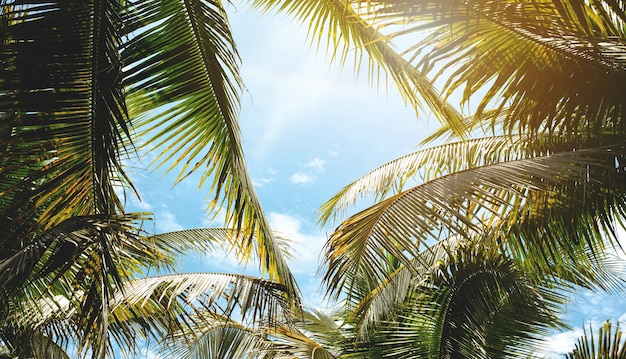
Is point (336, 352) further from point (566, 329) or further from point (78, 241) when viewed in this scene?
point (78, 241)

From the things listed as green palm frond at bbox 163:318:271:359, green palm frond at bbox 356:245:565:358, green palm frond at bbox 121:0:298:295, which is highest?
green palm frond at bbox 121:0:298:295

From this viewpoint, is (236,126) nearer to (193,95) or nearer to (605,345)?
(193,95)

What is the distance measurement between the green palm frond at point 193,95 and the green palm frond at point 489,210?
2.20 feet

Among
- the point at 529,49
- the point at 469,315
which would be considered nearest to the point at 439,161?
the point at 469,315

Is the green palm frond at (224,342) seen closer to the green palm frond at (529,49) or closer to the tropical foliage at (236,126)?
the tropical foliage at (236,126)

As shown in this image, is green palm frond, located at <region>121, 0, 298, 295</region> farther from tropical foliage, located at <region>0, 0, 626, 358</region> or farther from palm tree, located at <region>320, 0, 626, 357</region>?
palm tree, located at <region>320, 0, 626, 357</region>

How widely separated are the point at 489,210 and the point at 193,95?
68.6 inches

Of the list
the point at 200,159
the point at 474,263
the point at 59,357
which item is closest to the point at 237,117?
the point at 200,159

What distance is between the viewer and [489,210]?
2900 mm

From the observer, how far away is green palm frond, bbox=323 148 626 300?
9.71 feet

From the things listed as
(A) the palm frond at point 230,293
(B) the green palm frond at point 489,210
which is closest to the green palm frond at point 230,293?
(A) the palm frond at point 230,293

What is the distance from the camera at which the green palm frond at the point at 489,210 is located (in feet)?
9.71

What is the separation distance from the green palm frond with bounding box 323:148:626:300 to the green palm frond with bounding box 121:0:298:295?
26.4 inches

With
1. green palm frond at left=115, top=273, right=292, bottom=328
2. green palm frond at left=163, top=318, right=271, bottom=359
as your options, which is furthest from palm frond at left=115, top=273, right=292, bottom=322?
green palm frond at left=163, top=318, right=271, bottom=359
